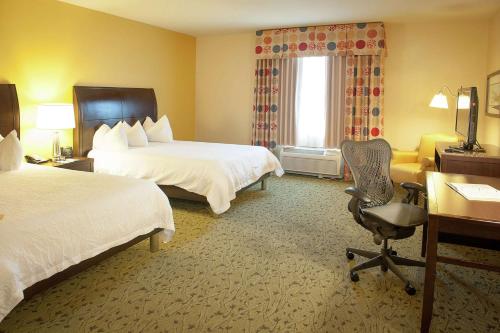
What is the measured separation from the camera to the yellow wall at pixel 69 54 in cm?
428

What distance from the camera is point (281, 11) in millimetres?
5152

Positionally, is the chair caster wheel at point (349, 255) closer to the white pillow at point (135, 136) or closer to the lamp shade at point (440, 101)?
the lamp shade at point (440, 101)

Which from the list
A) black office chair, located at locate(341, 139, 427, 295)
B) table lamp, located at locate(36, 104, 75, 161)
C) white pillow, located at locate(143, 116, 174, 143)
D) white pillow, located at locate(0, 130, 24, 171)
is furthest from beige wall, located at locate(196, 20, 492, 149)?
white pillow, located at locate(0, 130, 24, 171)

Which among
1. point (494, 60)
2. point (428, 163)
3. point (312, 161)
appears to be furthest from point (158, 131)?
point (494, 60)

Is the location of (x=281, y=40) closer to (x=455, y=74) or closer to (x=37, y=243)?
(x=455, y=74)

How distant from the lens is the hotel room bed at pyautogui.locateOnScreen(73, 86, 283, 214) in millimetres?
4285

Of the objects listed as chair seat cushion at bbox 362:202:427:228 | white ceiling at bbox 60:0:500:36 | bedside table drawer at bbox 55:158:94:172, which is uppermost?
white ceiling at bbox 60:0:500:36

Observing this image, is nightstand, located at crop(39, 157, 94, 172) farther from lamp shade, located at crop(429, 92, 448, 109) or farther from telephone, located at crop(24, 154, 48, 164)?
lamp shade, located at crop(429, 92, 448, 109)

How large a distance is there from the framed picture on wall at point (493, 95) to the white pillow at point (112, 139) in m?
4.50

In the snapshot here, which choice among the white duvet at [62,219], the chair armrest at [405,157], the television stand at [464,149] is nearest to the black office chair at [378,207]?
the television stand at [464,149]

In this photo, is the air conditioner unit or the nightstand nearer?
the nightstand

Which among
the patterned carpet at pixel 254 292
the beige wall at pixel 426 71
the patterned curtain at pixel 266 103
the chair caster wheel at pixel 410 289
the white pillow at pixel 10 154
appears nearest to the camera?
the patterned carpet at pixel 254 292

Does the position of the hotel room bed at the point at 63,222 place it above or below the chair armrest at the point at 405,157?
below

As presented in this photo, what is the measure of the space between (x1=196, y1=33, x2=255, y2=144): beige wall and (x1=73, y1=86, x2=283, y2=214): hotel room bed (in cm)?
175
